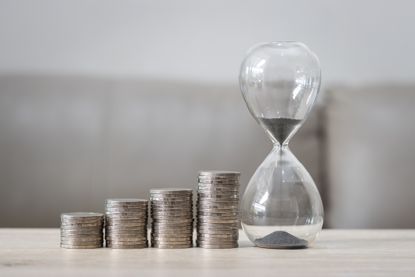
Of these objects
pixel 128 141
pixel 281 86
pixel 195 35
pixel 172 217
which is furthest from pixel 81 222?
pixel 195 35

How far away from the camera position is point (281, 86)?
1.38m

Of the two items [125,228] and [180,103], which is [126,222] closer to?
[125,228]

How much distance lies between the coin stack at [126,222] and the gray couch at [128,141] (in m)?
0.70

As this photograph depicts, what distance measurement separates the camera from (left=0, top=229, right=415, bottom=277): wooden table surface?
1155 mm

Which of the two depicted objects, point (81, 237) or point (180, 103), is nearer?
point (81, 237)

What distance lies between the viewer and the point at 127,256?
4.32 ft

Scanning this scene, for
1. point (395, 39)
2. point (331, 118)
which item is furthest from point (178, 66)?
point (395, 39)

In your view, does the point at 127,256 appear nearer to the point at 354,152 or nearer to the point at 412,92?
the point at 354,152

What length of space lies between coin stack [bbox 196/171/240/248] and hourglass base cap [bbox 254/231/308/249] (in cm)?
6

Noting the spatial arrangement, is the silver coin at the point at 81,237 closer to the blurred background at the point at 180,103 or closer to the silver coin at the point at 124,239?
the silver coin at the point at 124,239

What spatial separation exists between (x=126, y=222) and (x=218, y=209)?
0.16 meters

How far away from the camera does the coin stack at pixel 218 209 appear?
140 centimetres

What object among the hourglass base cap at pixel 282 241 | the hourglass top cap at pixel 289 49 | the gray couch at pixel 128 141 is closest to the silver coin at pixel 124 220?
the hourglass base cap at pixel 282 241

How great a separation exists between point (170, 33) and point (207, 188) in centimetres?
84
